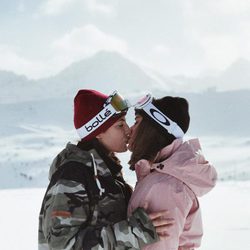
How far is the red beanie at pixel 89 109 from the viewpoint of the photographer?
6.89 ft

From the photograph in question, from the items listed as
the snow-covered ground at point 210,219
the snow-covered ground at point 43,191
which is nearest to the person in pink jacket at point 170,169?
the snow-covered ground at point 43,191

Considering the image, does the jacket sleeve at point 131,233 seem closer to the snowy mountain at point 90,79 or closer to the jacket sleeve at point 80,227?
the jacket sleeve at point 80,227

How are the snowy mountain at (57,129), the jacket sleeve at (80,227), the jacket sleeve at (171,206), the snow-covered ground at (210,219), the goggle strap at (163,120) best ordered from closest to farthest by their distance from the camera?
the jacket sleeve at (80,227) < the jacket sleeve at (171,206) < the goggle strap at (163,120) < the snow-covered ground at (210,219) < the snowy mountain at (57,129)

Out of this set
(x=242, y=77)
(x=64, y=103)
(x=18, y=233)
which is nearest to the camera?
(x=18, y=233)

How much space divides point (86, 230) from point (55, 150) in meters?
19.9

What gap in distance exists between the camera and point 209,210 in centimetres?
765

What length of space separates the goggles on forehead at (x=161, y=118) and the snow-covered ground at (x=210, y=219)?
3.41m

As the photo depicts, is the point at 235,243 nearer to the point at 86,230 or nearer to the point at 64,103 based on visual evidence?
the point at 86,230

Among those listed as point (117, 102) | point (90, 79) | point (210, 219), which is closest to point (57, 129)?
point (210, 219)

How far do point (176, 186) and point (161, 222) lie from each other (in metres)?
0.15

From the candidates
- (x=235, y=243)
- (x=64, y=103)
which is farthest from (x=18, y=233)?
(x=64, y=103)

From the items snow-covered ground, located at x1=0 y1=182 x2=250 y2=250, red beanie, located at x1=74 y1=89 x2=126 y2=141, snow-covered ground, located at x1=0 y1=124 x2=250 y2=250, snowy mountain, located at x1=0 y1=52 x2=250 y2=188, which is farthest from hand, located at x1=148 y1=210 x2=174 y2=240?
snowy mountain, located at x1=0 y1=52 x2=250 y2=188

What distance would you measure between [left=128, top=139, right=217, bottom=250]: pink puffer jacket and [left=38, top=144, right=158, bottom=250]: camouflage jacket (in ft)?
0.23

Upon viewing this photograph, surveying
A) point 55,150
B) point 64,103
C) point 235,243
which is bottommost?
point 235,243
